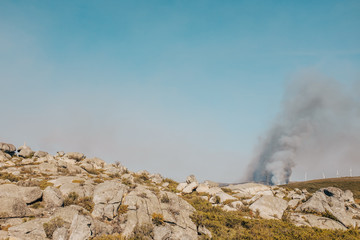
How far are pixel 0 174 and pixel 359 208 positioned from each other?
218ft

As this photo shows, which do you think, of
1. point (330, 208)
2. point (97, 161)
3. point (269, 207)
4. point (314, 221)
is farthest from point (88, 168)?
point (330, 208)

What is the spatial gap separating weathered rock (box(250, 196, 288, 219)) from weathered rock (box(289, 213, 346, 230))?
1.83m

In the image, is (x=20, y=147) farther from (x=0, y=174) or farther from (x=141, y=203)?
(x=141, y=203)

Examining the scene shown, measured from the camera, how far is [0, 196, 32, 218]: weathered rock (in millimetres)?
21891

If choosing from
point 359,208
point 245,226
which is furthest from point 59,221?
point 359,208

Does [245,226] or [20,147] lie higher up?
[20,147]

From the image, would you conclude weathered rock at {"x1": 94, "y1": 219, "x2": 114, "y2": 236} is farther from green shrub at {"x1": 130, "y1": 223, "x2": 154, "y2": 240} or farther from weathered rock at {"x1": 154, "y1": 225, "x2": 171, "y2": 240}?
weathered rock at {"x1": 154, "y1": 225, "x2": 171, "y2": 240}

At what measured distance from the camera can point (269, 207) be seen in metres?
33.1

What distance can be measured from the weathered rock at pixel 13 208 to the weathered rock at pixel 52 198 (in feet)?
8.56

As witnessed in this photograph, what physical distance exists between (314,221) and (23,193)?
3790cm

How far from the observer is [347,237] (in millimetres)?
24484

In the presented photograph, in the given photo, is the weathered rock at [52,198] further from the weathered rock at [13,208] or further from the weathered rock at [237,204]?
the weathered rock at [237,204]

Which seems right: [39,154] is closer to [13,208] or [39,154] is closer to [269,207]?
[13,208]

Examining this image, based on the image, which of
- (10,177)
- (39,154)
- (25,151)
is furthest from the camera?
(25,151)
